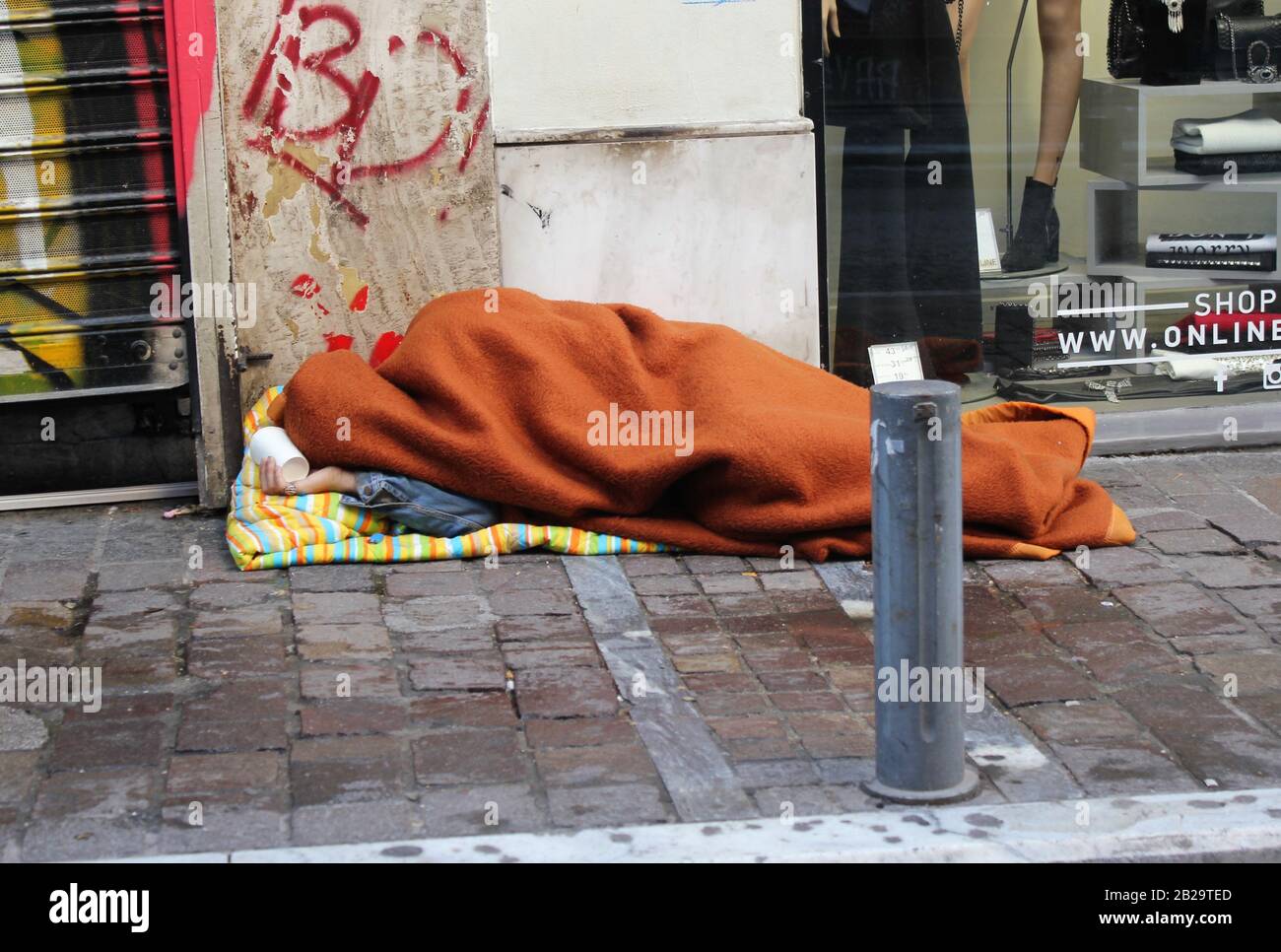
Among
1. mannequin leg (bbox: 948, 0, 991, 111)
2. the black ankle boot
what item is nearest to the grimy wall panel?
mannequin leg (bbox: 948, 0, 991, 111)

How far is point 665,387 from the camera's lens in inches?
206

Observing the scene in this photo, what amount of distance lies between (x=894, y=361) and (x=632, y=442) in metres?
1.51

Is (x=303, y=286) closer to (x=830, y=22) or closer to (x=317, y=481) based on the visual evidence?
(x=317, y=481)

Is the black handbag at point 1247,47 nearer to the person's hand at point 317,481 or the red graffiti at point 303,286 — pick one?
the red graffiti at point 303,286

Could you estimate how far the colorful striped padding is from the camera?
4926 mm

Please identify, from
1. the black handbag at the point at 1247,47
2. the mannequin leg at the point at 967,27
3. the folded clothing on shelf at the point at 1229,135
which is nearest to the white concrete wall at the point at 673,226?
the mannequin leg at the point at 967,27

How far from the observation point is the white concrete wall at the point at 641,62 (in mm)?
5516

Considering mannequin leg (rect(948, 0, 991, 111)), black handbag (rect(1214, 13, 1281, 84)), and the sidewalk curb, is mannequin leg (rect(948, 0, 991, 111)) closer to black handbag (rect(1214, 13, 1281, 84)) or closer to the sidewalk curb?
Result: black handbag (rect(1214, 13, 1281, 84))

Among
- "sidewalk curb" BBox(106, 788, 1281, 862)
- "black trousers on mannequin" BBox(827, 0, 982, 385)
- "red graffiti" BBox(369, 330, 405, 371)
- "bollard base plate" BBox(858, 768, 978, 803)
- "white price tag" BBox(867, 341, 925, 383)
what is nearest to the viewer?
"sidewalk curb" BBox(106, 788, 1281, 862)

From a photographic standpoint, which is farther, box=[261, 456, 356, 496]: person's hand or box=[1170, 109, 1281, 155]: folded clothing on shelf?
box=[1170, 109, 1281, 155]: folded clothing on shelf

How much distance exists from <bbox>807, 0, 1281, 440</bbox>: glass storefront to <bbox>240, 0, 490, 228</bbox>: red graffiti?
4.49 ft

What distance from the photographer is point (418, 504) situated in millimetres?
5000

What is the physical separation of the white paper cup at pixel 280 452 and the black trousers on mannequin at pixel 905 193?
2.06 m

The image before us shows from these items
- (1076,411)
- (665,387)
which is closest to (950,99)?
(1076,411)
